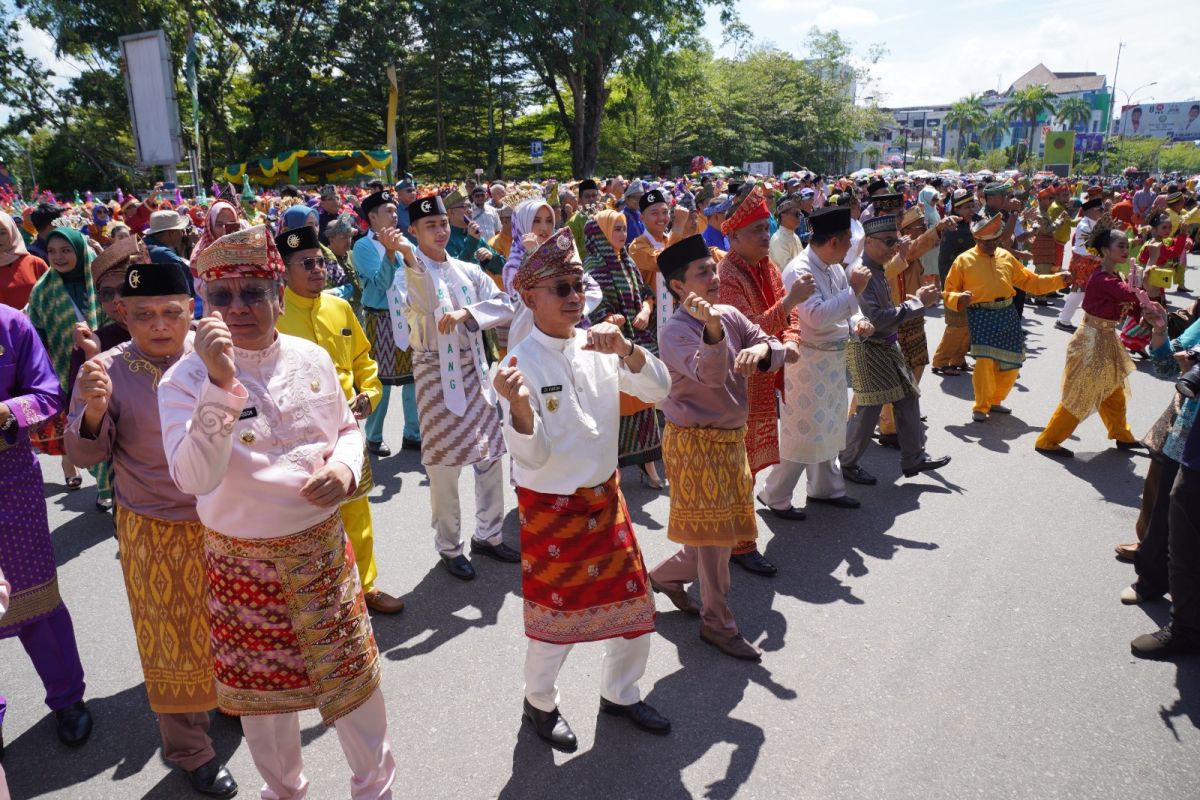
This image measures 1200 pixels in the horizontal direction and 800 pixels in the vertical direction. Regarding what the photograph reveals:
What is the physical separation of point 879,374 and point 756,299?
5.35 ft

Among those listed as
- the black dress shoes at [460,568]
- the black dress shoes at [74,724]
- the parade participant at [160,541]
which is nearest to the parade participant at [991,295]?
the black dress shoes at [460,568]

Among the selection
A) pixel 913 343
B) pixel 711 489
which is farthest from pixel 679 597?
pixel 913 343

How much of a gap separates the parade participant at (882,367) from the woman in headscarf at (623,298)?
1.58 metres

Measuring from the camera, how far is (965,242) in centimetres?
984

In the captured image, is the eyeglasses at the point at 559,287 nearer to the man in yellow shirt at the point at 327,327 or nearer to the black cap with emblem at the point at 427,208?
the man in yellow shirt at the point at 327,327

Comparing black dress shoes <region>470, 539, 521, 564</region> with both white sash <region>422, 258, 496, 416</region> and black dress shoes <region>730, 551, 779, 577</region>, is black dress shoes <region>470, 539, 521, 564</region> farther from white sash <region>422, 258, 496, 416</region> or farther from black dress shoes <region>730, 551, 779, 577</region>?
black dress shoes <region>730, 551, 779, 577</region>

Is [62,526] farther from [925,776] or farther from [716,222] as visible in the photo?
[716,222]

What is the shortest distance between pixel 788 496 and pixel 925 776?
2.53m

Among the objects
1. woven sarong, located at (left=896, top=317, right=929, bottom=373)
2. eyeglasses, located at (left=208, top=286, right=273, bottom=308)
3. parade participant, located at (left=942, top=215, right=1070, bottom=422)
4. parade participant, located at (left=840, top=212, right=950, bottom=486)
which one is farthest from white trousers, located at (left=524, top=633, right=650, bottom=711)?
parade participant, located at (left=942, top=215, right=1070, bottom=422)

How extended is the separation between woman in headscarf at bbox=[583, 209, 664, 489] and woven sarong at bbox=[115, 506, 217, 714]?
9.36 ft

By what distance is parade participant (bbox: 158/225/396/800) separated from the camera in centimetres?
219

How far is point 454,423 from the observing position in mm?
4402

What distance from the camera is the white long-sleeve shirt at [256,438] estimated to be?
6.60ft

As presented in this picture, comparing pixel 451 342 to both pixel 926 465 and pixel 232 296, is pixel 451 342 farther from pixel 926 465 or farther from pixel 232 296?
pixel 926 465
